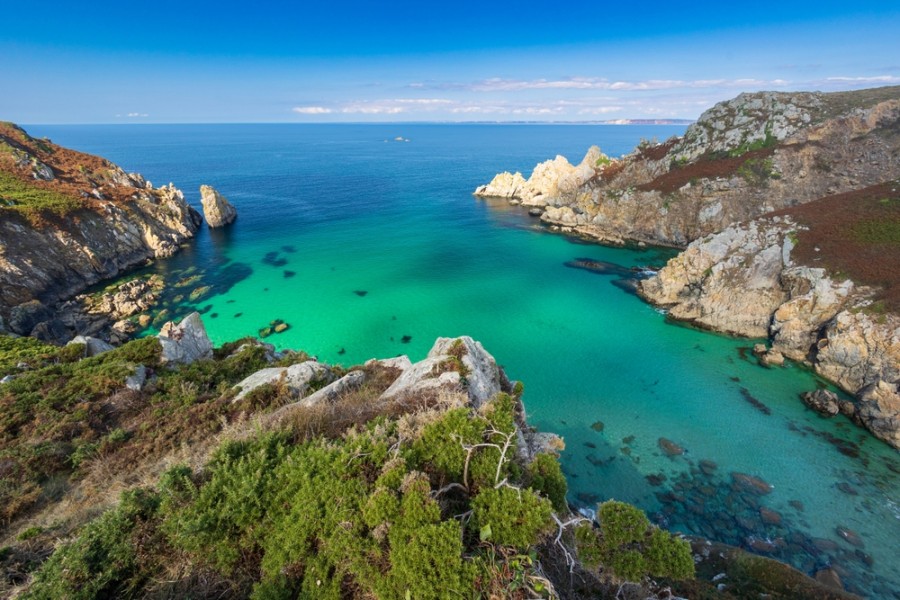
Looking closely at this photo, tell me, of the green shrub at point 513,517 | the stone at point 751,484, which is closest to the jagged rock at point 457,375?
the green shrub at point 513,517

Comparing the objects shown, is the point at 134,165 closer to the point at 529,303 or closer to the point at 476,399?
the point at 529,303

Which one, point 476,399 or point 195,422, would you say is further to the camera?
point 195,422

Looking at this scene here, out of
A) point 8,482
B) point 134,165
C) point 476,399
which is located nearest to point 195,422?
point 8,482

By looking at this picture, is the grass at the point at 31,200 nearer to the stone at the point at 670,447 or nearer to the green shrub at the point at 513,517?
the green shrub at the point at 513,517

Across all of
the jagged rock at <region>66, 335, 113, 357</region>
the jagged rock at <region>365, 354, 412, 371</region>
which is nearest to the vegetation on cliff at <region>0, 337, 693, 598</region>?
the jagged rock at <region>365, 354, 412, 371</region>

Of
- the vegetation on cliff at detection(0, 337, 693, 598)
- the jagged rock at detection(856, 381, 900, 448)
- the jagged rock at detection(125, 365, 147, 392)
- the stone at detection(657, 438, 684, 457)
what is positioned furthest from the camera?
the jagged rock at detection(856, 381, 900, 448)

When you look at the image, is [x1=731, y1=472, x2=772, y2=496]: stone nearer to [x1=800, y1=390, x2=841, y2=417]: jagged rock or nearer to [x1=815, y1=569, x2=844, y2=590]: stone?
[x1=815, y1=569, x2=844, y2=590]: stone
